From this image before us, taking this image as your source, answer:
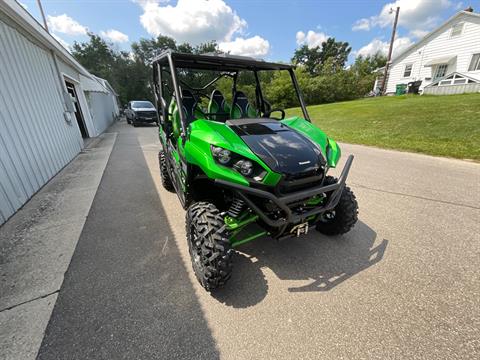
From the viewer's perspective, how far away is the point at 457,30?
55.4 ft

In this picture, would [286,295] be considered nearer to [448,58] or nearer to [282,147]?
[282,147]

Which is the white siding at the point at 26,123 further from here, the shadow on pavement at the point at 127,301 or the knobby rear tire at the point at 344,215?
the knobby rear tire at the point at 344,215

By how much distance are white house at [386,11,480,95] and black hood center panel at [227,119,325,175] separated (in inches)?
814

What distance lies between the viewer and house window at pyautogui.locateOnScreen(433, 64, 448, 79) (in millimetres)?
17962

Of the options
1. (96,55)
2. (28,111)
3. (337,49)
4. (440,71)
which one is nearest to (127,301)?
(28,111)

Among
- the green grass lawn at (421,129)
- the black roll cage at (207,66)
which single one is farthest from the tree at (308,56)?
the black roll cage at (207,66)

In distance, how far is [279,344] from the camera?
1.49m

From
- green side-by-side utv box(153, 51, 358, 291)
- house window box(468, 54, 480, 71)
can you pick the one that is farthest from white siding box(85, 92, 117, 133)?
house window box(468, 54, 480, 71)

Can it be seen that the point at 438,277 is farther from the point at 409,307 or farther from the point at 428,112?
the point at 428,112

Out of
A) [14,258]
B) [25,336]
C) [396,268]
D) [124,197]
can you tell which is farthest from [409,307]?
[124,197]

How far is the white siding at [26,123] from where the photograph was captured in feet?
11.3

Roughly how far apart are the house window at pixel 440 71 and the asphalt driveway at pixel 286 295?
72.5 feet

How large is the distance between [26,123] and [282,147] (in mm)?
5053

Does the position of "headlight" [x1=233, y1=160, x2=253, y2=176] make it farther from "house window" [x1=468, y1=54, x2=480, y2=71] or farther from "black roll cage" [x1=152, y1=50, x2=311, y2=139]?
"house window" [x1=468, y1=54, x2=480, y2=71]
